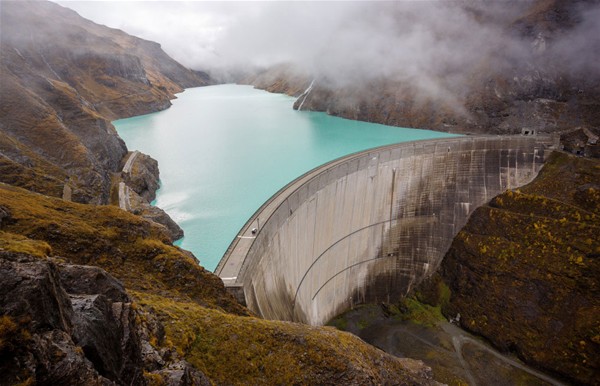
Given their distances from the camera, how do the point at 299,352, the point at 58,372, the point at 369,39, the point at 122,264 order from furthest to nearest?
1. the point at 369,39
2. the point at 122,264
3. the point at 299,352
4. the point at 58,372

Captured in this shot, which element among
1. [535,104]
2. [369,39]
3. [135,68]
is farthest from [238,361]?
[135,68]

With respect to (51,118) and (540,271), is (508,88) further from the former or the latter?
(51,118)

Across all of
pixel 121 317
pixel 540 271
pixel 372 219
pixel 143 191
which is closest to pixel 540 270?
pixel 540 271

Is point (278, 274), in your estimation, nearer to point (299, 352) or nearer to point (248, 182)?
point (299, 352)

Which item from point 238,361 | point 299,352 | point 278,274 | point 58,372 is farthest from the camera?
point 278,274

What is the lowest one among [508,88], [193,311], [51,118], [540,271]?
[540,271]

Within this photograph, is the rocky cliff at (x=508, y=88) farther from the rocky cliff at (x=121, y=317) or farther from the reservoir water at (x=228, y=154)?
the rocky cliff at (x=121, y=317)

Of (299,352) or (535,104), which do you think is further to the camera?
(535,104)
